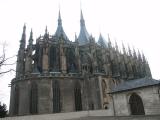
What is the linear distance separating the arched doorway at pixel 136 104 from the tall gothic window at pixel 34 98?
628 inches

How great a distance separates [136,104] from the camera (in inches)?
842

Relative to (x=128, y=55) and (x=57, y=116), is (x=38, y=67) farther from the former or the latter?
(x=128, y=55)

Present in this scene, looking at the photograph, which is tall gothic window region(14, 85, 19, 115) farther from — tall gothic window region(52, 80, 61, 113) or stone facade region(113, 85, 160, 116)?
stone facade region(113, 85, 160, 116)

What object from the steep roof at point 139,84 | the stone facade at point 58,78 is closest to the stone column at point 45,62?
the stone facade at point 58,78

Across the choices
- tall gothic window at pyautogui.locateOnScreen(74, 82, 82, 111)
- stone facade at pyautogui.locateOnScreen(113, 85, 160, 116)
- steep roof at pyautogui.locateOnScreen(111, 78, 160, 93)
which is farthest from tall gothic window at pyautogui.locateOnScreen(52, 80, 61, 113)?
steep roof at pyautogui.locateOnScreen(111, 78, 160, 93)

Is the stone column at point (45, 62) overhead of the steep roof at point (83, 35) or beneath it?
beneath

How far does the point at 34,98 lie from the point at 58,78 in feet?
16.8

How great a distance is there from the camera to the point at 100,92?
3375 cm

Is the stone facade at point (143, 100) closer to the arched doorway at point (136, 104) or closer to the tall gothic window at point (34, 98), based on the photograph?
the arched doorway at point (136, 104)

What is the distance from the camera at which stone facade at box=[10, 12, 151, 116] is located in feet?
104

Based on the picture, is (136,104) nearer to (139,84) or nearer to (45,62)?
(139,84)

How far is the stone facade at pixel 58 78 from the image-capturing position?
31.6 metres

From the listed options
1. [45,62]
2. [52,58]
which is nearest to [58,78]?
[45,62]

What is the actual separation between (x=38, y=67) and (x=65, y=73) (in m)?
5.47
